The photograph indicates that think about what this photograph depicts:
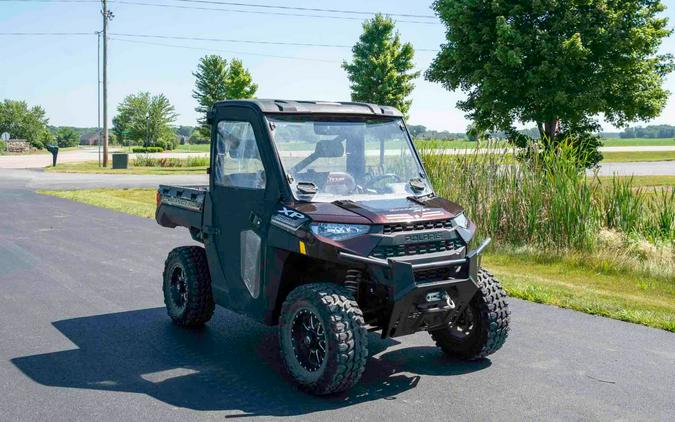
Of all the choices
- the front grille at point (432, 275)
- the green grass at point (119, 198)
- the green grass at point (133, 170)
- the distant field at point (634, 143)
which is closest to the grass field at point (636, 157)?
the distant field at point (634, 143)

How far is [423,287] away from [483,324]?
1.05 meters

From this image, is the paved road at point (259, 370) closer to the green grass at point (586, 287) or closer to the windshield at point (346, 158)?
the green grass at point (586, 287)

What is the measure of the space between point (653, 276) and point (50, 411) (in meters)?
8.19

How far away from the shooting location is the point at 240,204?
6.16 m

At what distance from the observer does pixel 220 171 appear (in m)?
6.48

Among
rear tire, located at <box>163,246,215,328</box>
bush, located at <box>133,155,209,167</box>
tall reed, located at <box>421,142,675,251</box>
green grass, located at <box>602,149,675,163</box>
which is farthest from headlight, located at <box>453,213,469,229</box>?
green grass, located at <box>602,149,675,163</box>

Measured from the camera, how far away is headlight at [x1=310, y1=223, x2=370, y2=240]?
5.25 meters

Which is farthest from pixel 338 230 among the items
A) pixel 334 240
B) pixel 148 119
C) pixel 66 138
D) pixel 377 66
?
pixel 66 138

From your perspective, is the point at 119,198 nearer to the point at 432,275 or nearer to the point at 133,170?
the point at 432,275

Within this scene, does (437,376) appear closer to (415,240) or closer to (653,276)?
(415,240)

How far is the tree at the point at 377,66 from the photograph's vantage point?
2307 inches

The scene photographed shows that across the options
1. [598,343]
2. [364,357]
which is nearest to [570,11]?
[598,343]

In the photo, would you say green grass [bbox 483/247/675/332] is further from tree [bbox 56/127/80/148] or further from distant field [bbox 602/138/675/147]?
tree [bbox 56/127/80/148]

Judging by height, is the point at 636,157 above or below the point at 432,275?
above
